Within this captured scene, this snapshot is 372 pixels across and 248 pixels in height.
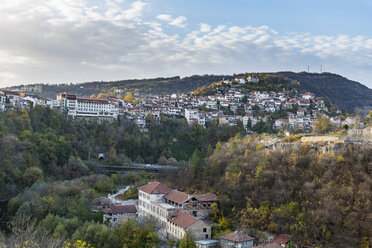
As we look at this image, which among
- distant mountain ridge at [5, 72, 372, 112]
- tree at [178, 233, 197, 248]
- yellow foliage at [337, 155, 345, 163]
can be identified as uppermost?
distant mountain ridge at [5, 72, 372, 112]

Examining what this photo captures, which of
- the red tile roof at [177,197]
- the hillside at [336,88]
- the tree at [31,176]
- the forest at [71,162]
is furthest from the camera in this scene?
the hillside at [336,88]

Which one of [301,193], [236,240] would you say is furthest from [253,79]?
[236,240]

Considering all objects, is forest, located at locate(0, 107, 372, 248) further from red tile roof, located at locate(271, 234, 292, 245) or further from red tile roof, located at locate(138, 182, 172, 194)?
red tile roof, located at locate(138, 182, 172, 194)

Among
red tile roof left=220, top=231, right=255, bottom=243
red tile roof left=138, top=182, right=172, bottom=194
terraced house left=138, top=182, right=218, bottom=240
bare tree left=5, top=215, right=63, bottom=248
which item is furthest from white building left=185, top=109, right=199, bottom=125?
red tile roof left=220, top=231, right=255, bottom=243

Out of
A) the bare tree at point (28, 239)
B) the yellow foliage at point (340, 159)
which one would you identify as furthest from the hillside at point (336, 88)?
the bare tree at point (28, 239)

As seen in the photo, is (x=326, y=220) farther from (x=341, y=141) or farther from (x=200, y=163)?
(x=200, y=163)

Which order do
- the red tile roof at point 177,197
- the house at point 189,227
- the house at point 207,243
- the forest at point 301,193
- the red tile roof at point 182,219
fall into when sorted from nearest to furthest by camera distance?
the forest at point 301,193
the house at point 207,243
the house at point 189,227
the red tile roof at point 182,219
the red tile roof at point 177,197

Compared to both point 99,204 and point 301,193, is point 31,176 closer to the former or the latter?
point 99,204

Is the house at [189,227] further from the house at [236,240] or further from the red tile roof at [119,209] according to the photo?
the red tile roof at [119,209]
